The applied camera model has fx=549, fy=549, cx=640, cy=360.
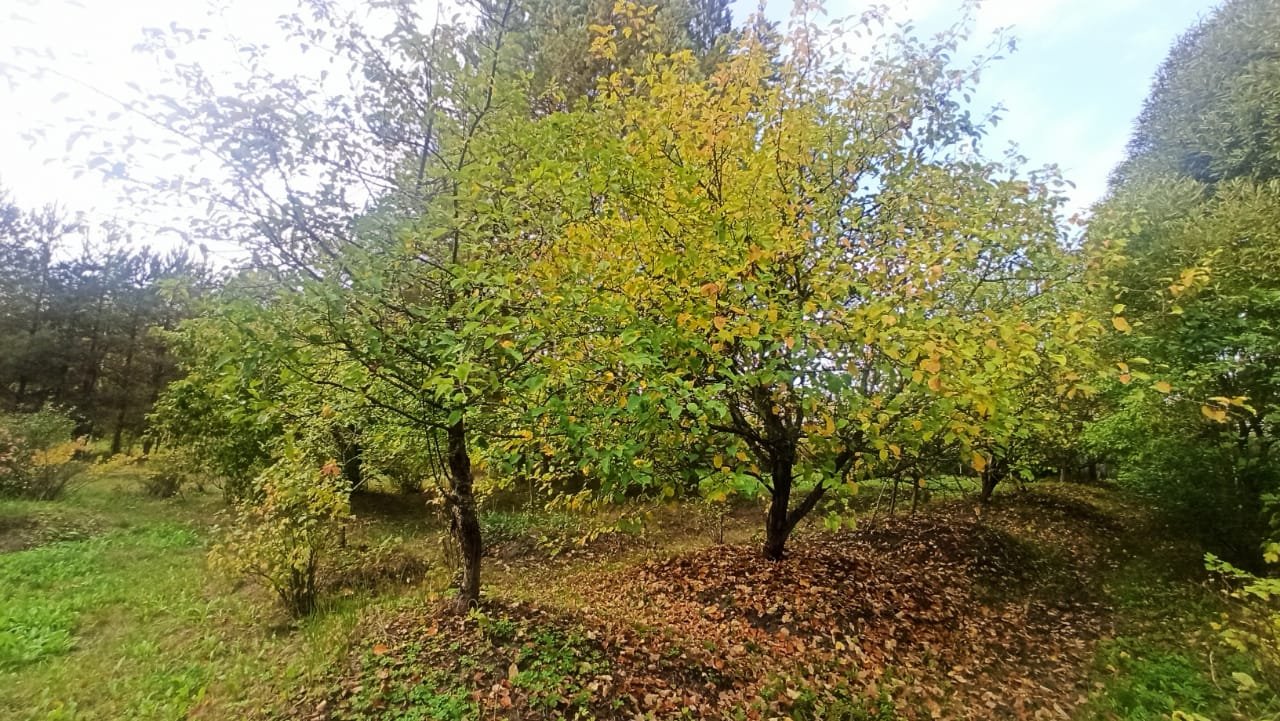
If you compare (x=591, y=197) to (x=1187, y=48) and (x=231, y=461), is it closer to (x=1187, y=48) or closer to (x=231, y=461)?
(x=231, y=461)

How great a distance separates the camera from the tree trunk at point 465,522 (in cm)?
537

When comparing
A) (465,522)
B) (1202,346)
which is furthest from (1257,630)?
(465,522)

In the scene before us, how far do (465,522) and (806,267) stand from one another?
4286 mm

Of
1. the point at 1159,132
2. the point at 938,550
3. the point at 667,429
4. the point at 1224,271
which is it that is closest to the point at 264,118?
the point at 667,429

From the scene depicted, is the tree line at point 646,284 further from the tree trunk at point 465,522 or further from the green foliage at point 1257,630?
the green foliage at point 1257,630

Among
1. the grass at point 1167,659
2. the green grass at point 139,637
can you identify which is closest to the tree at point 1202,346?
the grass at point 1167,659

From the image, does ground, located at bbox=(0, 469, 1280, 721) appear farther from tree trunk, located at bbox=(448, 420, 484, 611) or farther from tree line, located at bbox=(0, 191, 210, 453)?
tree line, located at bbox=(0, 191, 210, 453)

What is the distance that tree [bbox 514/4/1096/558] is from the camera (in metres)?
3.79

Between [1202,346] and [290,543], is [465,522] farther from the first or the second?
[1202,346]

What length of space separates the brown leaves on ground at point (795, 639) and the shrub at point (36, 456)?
1566 centimetres

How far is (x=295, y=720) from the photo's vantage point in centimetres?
418

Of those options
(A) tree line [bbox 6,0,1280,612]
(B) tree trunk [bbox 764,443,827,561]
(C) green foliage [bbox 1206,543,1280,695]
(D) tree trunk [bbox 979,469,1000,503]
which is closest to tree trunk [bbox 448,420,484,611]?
(A) tree line [bbox 6,0,1280,612]

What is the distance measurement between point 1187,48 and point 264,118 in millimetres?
30707

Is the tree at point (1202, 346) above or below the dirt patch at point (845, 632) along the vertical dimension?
above
